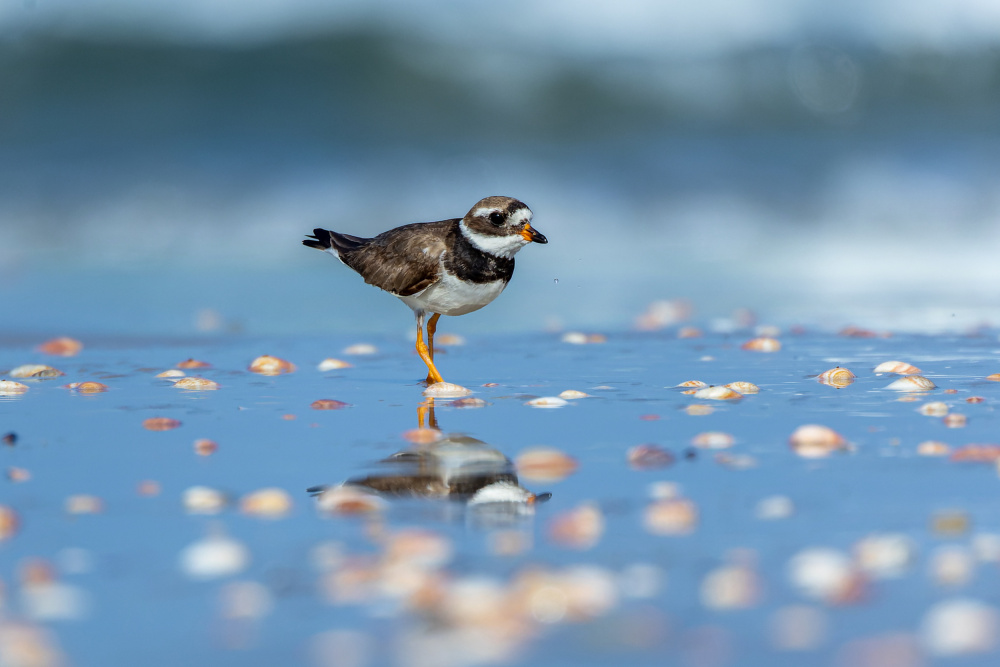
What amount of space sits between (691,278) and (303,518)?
289 inches

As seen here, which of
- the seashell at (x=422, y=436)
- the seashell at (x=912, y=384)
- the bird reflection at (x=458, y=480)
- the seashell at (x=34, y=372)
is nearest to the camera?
the bird reflection at (x=458, y=480)

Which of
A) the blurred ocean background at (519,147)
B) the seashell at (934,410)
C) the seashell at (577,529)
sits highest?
the blurred ocean background at (519,147)

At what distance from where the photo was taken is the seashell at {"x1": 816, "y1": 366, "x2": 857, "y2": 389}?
18.0 ft

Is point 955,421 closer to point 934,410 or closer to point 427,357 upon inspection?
point 934,410

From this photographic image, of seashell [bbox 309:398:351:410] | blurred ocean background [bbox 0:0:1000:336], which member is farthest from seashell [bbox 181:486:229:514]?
blurred ocean background [bbox 0:0:1000:336]

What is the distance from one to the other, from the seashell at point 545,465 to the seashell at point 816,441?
847 millimetres

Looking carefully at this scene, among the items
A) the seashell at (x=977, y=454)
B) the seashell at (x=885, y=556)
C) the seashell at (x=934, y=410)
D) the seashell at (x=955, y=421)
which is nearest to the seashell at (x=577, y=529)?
the seashell at (x=885, y=556)

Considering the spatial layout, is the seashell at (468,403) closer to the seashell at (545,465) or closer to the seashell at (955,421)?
the seashell at (545,465)

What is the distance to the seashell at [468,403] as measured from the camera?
5063 mm

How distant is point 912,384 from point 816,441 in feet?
4.55

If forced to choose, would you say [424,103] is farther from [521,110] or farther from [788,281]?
[788,281]

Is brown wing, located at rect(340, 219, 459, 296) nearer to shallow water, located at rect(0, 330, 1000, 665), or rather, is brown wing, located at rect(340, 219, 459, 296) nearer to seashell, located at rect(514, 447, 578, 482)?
shallow water, located at rect(0, 330, 1000, 665)

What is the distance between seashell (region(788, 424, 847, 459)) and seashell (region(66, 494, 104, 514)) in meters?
2.34

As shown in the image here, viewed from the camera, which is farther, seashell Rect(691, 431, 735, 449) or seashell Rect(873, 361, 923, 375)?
seashell Rect(873, 361, 923, 375)
